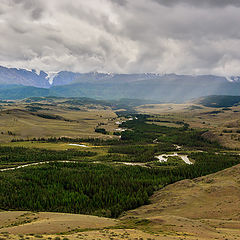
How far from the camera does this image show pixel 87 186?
127438 millimetres

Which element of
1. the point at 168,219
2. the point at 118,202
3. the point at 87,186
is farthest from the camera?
the point at 87,186

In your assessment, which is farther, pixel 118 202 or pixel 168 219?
pixel 118 202

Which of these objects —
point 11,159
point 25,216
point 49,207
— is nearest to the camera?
point 25,216

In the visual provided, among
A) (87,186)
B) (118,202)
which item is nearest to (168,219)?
(118,202)

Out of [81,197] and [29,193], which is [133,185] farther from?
[29,193]

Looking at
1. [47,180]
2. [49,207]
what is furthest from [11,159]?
[49,207]

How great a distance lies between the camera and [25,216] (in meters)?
82.9

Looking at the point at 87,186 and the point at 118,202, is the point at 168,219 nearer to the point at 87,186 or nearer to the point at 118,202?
the point at 118,202

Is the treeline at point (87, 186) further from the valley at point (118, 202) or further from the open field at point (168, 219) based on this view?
the open field at point (168, 219)

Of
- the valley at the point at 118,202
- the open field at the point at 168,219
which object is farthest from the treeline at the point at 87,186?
the open field at the point at 168,219

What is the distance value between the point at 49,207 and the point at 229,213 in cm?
7554

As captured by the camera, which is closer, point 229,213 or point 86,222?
point 86,222

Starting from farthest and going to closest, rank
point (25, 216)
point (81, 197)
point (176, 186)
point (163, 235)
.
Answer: point (176, 186)
point (81, 197)
point (25, 216)
point (163, 235)

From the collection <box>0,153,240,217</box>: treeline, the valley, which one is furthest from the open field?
<box>0,153,240,217</box>: treeline
